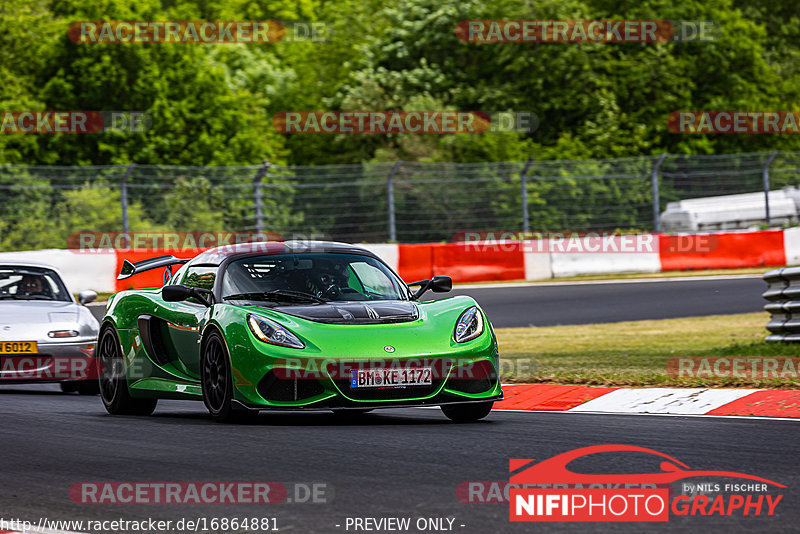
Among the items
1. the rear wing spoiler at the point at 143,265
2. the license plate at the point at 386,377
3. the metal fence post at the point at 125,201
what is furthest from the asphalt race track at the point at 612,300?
the license plate at the point at 386,377

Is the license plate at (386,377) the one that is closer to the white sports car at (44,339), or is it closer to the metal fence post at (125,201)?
the white sports car at (44,339)

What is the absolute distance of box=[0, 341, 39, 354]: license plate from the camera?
12.1 metres

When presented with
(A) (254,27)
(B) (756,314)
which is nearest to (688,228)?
(B) (756,314)

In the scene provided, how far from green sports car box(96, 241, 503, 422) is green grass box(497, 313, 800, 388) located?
2.48 m

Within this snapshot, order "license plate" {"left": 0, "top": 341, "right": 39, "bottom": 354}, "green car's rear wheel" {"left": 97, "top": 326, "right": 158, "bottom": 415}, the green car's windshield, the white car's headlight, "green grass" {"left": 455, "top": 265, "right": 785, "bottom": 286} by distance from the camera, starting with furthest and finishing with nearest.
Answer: "green grass" {"left": 455, "top": 265, "right": 785, "bottom": 286} < the white car's headlight < "license plate" {"left": 0, "top": 341, "right": 39, "bottom": 354} < "green car's rear wheel" {"left": 97, "top": 326, "right": 158, "bottom": 415} < the green car's windshield

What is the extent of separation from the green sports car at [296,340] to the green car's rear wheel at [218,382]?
10mm

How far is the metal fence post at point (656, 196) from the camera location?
26984 millimetres

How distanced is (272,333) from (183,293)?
100cm

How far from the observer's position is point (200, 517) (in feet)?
17.8

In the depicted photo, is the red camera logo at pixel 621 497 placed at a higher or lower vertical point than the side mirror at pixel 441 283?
lower

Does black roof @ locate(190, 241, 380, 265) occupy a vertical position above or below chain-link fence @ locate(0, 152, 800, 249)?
below
